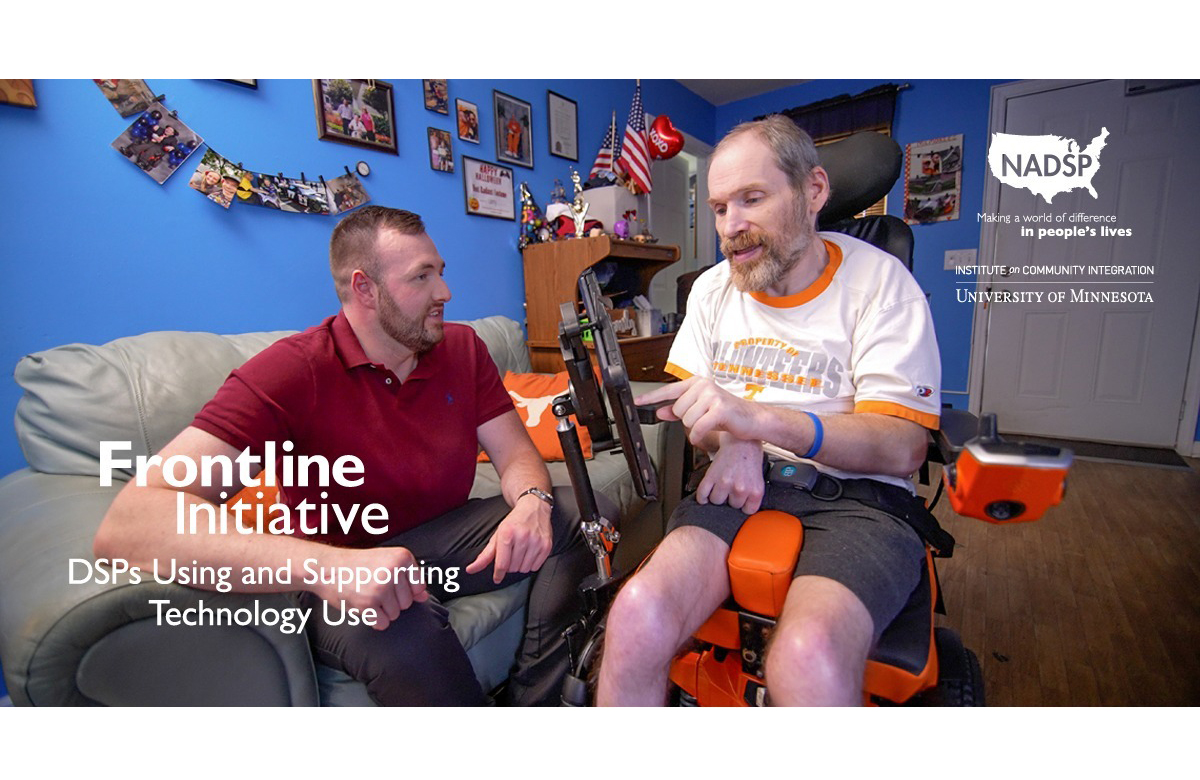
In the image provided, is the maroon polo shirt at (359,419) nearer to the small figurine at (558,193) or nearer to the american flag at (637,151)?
the small figurine at (558,193)

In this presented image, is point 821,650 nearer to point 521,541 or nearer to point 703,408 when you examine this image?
point 703,408

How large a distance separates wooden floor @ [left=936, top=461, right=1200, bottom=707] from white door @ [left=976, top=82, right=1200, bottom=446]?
1.07 ft

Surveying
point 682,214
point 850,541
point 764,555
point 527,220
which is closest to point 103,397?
point 764,555

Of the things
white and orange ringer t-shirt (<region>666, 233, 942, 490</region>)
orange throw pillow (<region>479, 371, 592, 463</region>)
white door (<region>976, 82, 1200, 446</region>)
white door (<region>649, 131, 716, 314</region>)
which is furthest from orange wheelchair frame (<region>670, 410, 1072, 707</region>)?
white door (<region>649, 131, 716, 314</region>)

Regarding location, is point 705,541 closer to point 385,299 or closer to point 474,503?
point 474,503

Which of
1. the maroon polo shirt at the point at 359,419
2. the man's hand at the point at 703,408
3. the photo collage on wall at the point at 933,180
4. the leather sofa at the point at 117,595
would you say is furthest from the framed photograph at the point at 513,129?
the photo collage on wall at the point at 933,180

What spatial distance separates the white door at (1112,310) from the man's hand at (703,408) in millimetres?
715

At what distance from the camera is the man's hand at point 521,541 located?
82cm

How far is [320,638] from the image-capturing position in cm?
76

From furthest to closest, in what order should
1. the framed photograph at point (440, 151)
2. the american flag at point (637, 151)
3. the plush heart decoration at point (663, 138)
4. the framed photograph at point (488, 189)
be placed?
the plush heart decoration at point (663, 138) → the american flag at point (637, 151) → the framed photograph at point (488, 189) → the framed photograph at point (440, 151)

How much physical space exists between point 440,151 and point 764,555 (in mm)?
1773

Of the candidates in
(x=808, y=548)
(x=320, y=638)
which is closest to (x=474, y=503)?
(x=320, y=638)

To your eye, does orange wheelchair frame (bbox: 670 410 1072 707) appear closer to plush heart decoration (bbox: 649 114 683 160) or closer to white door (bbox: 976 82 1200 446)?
white door (bbox: 976 82 1200 446)
